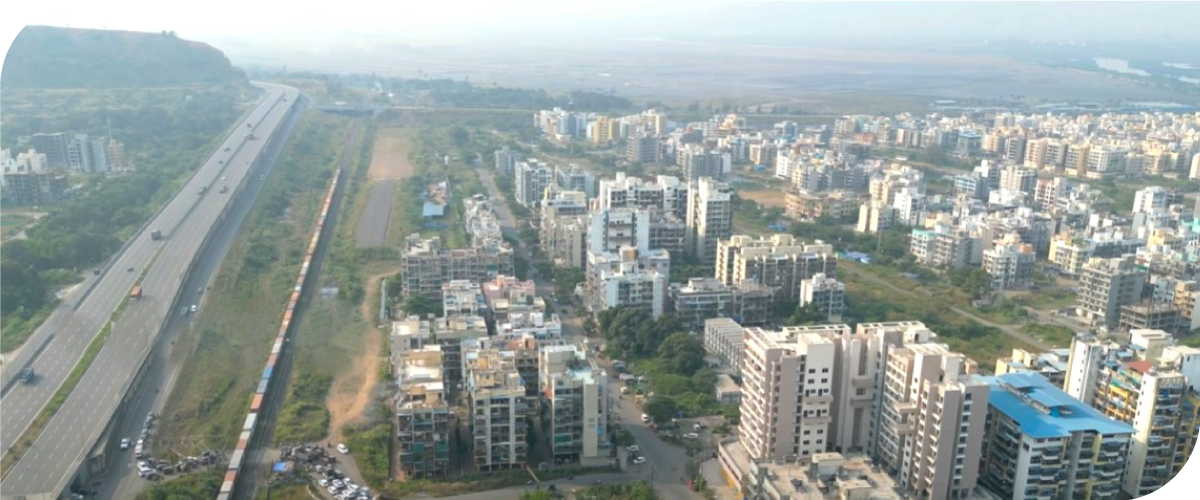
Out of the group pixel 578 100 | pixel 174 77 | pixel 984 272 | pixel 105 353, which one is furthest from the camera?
pixel 578 100

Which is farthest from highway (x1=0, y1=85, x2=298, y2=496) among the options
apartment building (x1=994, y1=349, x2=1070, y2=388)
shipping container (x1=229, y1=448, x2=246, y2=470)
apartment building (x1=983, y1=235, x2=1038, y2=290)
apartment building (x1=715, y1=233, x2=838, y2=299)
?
apartment building (x1=983, y1=235, x2=1038, y2=290)

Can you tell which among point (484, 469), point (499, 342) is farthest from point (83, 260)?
point (484, 469)

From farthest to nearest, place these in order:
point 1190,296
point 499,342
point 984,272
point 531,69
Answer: point 531,69, point 984,272, point 1190,296, point 499,342

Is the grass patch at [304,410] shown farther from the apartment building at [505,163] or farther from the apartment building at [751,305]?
the apartment building at [505,163]

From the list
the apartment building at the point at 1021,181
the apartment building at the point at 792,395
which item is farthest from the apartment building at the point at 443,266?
the apartment building at the point at 1021,181

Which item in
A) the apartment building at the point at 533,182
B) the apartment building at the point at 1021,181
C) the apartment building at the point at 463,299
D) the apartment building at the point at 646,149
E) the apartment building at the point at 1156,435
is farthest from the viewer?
the apartment building at the point at 646,149

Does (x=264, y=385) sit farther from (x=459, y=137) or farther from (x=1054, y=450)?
(x=459, y=137)

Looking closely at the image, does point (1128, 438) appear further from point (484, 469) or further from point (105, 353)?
point (105, 353)
